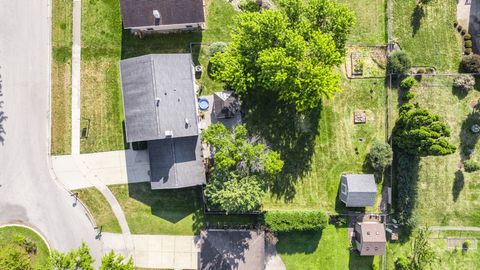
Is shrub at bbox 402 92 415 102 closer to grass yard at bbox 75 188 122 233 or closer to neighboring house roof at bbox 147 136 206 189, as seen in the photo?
neighboring house roof at bbox 147 136 206 189

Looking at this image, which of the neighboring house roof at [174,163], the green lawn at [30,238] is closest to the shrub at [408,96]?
the neighboring house roof at [174,163]

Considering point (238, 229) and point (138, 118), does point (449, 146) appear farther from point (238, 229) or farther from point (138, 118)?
point (138, 118)

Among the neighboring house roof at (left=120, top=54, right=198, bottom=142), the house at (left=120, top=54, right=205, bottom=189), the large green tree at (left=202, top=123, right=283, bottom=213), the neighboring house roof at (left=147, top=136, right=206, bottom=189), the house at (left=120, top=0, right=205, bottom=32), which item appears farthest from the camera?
the neighboring house roof at (left=147, top=136, right=206, bottom=189)

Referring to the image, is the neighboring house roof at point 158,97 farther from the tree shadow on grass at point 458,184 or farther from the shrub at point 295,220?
the tree shadow on grass at point 458,184

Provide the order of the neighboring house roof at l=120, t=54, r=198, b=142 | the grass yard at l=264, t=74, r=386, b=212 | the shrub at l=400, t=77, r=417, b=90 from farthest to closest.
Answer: the grass yard at l=264, t=74, r=386, b=212 → the shrub at l=400, t=77, r=417, b=90 → the neighboring house roof at l=120, t=54, r=198, b=142

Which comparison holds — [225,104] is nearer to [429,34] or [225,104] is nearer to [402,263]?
[429,34]

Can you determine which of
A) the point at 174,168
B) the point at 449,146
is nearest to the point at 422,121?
the point at 449,146

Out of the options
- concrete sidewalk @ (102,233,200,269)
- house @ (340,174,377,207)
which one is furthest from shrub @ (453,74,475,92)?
concrete sidewalk @ (102,233,200,269)
